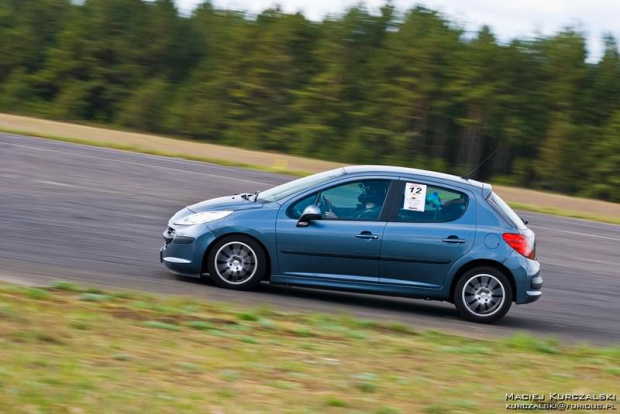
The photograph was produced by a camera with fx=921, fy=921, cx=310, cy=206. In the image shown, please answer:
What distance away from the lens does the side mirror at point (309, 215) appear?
10008mm

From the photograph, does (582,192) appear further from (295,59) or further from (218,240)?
(218,240)

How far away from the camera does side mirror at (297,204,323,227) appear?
1001 cm

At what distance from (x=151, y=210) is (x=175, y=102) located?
29.3m

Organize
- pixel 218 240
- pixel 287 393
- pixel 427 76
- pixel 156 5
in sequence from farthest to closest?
pixel 156 5
pixel 427 76
pixel 218 240
pixel 287 393

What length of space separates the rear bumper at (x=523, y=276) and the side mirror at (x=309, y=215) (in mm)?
2120

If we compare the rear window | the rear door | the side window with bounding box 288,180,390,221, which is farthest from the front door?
the rear window

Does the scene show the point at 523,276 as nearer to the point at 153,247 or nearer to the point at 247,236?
the point at 247,236

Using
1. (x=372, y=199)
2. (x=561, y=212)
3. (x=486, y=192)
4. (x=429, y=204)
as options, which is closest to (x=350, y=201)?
(x=372, y=199)

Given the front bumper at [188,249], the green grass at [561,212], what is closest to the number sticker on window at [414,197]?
the front bumper at [188,249]

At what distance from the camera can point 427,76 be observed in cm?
4012

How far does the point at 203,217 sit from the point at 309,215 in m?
1.20

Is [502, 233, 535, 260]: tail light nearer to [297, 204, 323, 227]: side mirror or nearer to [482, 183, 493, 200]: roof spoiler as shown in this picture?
[482, 183, 493, 200]: roof spoiler

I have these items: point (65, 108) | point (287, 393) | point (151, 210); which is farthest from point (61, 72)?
point (287, 393)

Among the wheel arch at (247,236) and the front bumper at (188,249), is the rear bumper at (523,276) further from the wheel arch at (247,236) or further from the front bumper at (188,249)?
the front bumper at (188,249)
